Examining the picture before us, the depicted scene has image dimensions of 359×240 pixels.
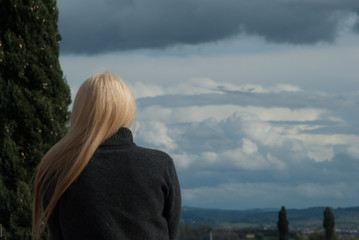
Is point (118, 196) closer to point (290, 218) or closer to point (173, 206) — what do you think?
point (173, 206)

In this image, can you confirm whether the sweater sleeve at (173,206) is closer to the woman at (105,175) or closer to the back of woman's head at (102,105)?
the woman at (105,175)

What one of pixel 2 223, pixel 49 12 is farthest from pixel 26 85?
pixel 2 223

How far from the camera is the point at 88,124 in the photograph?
3389 millimetres

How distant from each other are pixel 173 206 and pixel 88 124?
669 mm

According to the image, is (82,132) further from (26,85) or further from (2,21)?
(2,21)

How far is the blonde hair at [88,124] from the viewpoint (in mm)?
3367

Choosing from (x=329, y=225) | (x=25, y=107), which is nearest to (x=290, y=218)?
(x=329, y=225)

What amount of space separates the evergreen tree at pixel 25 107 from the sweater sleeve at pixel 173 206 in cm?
591

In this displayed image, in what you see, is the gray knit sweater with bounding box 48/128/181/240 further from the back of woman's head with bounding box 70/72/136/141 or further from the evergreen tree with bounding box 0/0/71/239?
the evergreen tree with bounding box 0/0/71/239

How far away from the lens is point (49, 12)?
32.6 feet

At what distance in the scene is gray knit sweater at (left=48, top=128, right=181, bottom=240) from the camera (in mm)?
3434

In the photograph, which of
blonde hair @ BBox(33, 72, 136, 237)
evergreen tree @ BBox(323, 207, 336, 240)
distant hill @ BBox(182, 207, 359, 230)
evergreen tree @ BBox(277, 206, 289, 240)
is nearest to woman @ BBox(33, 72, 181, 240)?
blonde hair @ BBox(33, 72, 136, 237)

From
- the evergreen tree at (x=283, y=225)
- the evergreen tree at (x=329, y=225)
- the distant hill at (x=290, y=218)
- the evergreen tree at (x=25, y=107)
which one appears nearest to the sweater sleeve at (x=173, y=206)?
the evergreen tree at (x=25, y=107)

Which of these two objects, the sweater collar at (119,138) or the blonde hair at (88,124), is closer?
the blonde hair at (88,124)
